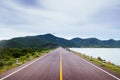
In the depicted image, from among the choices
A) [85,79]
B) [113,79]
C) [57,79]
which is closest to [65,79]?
[57,79]

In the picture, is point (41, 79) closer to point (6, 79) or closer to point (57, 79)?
point (57, 79)

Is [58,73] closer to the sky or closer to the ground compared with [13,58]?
closer to the sky

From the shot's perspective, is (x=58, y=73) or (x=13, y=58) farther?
(x=13, y=58)

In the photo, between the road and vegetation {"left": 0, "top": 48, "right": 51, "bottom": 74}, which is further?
vegetation {"left": 0, "top": 48, "right": 51, "bottom": 74}

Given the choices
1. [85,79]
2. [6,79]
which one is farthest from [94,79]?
[6,79]

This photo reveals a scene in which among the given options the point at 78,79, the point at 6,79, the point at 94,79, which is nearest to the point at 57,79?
the point at 78,79

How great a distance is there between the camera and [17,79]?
12008 mm

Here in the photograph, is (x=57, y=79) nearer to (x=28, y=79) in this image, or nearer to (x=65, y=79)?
(x=65, y=79)

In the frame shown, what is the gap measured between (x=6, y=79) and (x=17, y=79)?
0.68 meters

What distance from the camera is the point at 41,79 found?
39.2ft

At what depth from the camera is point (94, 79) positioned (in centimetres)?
1217

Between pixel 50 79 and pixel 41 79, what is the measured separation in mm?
536

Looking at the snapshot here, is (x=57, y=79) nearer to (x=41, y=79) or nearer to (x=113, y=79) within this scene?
(x=41, y=79)

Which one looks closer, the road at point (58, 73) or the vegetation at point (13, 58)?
the road at point (58, 73)
